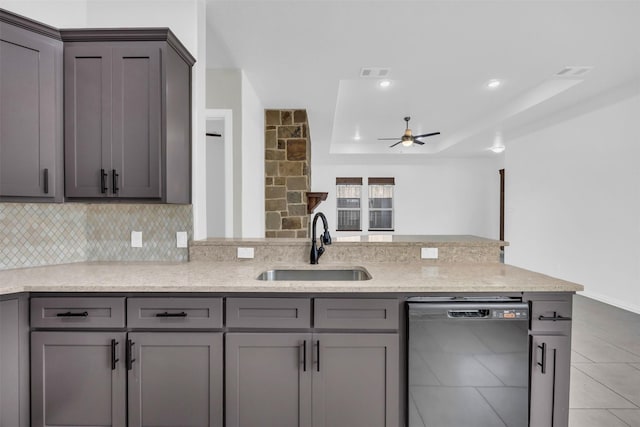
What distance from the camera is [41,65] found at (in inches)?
76.1

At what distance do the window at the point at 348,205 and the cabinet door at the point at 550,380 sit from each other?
800 cm

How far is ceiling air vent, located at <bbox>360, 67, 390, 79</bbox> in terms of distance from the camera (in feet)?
11.6

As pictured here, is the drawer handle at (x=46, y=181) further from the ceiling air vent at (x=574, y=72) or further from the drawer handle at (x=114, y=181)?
the ceiling air vent at (x=574, y=72)

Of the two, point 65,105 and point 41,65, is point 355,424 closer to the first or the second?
point 65,105

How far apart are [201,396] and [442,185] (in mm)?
8881

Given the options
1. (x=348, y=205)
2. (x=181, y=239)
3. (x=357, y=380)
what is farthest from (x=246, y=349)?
(x=348, y=205)

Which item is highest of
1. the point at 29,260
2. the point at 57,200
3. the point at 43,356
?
the point at 57,200

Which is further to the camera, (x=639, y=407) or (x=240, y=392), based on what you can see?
(x=639, y=407)

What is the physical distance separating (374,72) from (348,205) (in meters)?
6.21

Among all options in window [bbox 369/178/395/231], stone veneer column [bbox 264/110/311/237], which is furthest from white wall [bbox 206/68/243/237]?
window [bbox 369/178/395/231]

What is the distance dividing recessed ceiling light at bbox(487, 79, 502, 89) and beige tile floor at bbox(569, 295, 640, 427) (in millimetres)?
2964

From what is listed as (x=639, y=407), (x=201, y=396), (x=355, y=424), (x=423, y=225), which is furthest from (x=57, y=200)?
(x=423, y=225)

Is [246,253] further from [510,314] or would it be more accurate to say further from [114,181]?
[510,314]

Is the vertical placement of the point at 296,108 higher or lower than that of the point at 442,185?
higher
